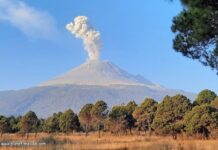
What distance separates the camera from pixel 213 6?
32.4 feet

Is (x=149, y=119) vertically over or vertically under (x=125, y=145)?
over

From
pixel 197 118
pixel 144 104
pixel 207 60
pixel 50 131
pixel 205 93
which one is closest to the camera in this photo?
pixel 207 60

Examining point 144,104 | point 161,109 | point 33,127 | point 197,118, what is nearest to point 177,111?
point 161,109

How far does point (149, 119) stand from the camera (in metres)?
53.8

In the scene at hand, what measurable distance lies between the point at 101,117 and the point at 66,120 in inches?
239

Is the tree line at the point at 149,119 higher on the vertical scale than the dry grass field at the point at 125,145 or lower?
higher

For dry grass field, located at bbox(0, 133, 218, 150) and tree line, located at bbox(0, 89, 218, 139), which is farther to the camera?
tree line, located at bbox(0, 89, 218, 139)

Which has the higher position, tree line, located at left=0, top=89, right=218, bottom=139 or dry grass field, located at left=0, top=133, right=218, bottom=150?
tree line, located at left=0, top=89, right=218, bottom=139

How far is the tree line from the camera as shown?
39.2 m

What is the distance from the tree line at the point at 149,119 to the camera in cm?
3925

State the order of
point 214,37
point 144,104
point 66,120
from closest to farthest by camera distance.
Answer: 1. point 214,37
2. point 144,104
3. point 66,120

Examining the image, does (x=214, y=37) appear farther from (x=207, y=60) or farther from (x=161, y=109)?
(x=161, y=109)

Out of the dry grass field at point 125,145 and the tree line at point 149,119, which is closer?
the dry grass field at point 125,145

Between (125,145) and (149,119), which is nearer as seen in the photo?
(125,145)
